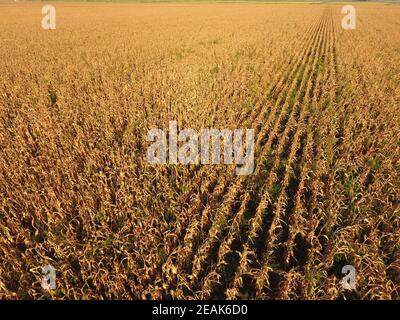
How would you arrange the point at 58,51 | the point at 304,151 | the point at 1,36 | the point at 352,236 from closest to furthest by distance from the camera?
the point at 352,236 → the point at 304,151 → the point at 58,51 → the point at 1,36

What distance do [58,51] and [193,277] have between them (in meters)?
19.1

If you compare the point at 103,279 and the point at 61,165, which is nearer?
the point at 103,279

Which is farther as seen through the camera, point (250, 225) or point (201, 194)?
point (201, 194)

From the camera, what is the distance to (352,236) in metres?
4.61

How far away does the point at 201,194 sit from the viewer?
5641mm

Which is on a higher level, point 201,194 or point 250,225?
point 201,194

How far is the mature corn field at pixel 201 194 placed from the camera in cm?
410

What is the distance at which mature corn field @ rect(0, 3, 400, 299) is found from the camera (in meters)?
4.10

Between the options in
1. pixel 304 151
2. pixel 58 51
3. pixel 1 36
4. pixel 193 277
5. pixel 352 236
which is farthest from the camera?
pixel 1 36

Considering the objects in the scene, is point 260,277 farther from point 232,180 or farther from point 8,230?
point 8,230
